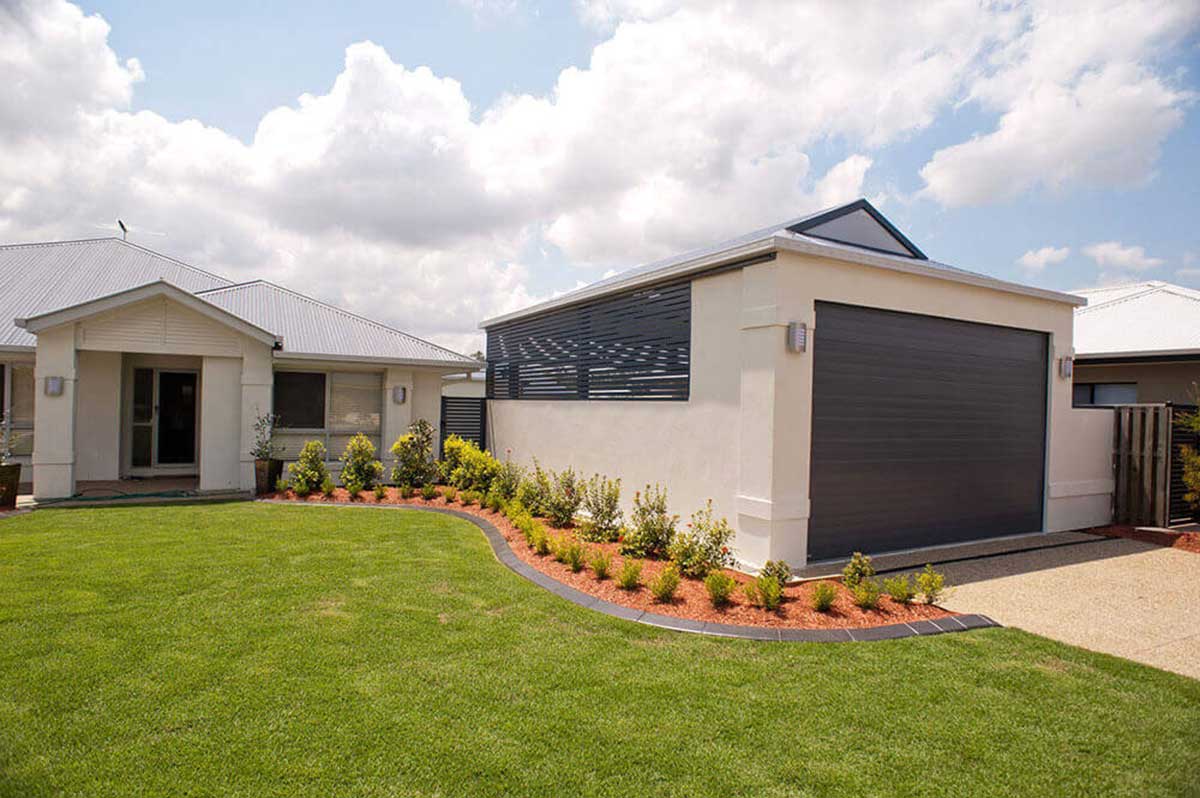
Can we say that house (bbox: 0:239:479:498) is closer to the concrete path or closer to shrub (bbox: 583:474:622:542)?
shrub (bbox: 583:474:622:542)

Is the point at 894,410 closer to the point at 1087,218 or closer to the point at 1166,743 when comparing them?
the point at 1166,743

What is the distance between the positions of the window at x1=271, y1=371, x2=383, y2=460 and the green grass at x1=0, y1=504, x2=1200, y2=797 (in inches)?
287

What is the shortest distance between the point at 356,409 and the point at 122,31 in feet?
25.1

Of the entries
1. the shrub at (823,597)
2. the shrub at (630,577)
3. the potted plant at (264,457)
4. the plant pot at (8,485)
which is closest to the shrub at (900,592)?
the shrub at (823,597)

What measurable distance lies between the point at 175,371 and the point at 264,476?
12.9ft

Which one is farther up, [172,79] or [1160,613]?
[172,79]

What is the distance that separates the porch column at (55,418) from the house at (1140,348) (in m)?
20.3

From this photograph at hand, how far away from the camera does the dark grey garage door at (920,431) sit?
707 cm

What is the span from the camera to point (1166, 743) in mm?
3340

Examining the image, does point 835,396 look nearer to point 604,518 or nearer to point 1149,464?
point 604,518

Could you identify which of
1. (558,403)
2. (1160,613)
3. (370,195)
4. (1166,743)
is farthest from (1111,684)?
(370,195)

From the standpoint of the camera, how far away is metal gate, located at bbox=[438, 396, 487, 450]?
47.7 feet

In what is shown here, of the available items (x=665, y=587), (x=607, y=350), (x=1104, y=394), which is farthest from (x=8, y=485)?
(x=1104, y=394)

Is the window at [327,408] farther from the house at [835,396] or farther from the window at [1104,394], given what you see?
the window at [1104,394]
